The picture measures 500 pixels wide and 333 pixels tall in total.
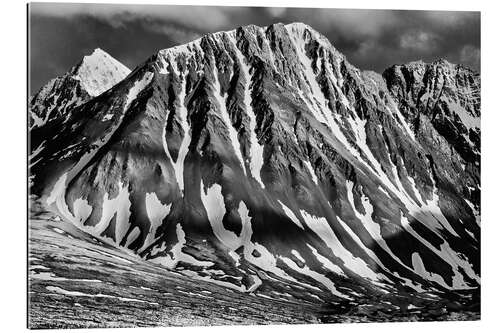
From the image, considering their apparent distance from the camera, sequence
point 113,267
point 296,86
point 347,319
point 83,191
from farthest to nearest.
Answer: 1. point 296,86
2. point 83,191
3. point 113,267
4. point 347,319

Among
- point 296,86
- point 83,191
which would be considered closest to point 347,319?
point 83,191

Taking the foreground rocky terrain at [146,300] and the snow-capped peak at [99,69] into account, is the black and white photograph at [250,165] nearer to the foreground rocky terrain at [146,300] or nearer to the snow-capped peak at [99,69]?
the foreground rocky terrain at [146,300]

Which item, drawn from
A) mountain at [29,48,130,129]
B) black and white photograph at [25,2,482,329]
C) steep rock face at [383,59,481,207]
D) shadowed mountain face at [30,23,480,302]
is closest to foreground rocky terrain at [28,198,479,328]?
black and white photograph at [25,2,482,329]

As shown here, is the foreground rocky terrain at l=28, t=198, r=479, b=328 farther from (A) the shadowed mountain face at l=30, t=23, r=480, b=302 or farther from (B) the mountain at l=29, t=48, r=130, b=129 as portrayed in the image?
(B) the mountain at l=29, t=48, r=130, b=129

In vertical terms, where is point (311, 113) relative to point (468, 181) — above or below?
above

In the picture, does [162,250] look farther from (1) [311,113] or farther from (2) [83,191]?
(1) [311,113]
